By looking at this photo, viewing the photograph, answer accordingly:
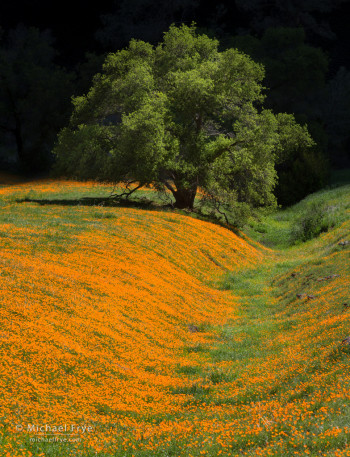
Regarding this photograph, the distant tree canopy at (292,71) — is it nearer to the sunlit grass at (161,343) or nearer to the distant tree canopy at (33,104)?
the distant tree canopy at (33,104)

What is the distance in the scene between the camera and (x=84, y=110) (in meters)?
39.6

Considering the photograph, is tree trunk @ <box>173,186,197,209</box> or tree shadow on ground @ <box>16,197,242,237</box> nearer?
tree shadow on ground @ <box>16,197,242,237</box>

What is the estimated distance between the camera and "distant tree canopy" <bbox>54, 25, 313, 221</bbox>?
34.8 metres

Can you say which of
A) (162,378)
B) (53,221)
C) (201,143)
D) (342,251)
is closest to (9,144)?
(201,143)

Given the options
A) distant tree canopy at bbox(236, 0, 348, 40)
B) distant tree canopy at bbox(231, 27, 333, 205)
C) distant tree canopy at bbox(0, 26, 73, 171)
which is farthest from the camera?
distant tree canopy at bbox(236, 0, 348, 40)

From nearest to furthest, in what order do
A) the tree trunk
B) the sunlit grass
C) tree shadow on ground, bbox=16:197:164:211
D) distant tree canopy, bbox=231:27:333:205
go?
the sunlit grass, tree shadow on ground, bbox=16:197:164:211, the tree trunk, distant tree canopy, bbox=231:27:333:205

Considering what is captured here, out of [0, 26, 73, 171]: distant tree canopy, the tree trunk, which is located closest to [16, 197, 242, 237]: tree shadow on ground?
the tree trunk

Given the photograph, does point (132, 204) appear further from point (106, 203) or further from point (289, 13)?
point (289, 13)

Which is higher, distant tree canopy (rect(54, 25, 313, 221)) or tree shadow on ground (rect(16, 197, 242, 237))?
distant tree canopy (rect(54, 25, 313, 221))

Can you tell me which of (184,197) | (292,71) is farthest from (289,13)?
(184,197)

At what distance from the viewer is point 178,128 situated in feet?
123

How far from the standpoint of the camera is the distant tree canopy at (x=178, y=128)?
34844 mm

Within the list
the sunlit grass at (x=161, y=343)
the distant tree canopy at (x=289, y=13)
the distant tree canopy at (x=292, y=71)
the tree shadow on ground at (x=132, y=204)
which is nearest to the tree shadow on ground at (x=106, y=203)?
the tree shadow on ground at (x=132, y=204)

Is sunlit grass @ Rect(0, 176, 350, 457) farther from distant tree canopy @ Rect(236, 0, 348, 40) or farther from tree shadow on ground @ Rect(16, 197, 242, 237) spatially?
distant tree canopy @ Rect(236, 0, 348, 40)
